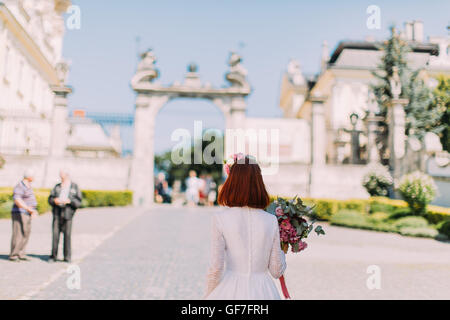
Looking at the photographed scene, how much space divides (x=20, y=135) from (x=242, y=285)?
2381 cm

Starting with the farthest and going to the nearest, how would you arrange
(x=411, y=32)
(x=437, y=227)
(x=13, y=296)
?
(x=411, y=32) < (x=437, y=227) < (x=13, y=296)

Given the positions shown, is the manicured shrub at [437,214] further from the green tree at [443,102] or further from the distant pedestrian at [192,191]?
the distant pedestrian at [192,191]

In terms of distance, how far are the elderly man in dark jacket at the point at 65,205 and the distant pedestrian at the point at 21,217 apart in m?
Answer: 0.42

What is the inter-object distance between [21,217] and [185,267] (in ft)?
10.8

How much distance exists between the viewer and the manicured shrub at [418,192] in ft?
43.1

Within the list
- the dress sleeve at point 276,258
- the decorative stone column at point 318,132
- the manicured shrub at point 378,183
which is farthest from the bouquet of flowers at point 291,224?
the decorative stone column at point 318,132

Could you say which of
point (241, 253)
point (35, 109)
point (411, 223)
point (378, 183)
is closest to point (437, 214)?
point (411, 223)

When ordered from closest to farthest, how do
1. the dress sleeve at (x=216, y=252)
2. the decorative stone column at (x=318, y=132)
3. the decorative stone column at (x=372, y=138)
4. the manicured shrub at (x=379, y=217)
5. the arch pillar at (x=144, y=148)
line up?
the dress sleeve at (x=216, y=252)
the manicured shrub at (x=379, y=217)
the decorative stone column at (x=372, y=138)
the decorative stone column at (x=318, y=132)
the arch pillar at (x=144, y=148)

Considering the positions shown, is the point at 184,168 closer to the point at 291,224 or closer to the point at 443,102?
the point at 443,102

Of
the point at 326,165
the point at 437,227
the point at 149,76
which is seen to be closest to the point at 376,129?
the point at 326,165

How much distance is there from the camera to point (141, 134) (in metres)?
20.9

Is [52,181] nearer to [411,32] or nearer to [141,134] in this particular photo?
[141,134]

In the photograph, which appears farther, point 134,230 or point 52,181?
point 52,181
